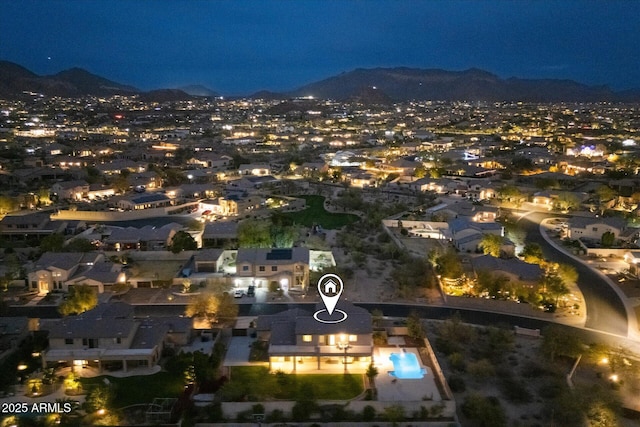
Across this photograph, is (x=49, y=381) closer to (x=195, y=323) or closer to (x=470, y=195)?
(x=195, y=323)

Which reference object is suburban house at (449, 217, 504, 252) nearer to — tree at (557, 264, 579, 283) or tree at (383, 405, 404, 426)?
tree at (557, 264, 579, 283)

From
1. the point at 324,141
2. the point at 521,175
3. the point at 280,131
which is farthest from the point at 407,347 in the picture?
the point at 280,131

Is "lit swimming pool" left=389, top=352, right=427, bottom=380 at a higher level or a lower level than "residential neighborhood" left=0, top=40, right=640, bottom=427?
lower

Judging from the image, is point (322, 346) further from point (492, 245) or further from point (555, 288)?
point (492, 245)

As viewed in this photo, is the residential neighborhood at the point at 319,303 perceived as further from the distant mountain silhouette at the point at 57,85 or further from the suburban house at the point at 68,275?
the distant mountain silhouette at the point at 57,85

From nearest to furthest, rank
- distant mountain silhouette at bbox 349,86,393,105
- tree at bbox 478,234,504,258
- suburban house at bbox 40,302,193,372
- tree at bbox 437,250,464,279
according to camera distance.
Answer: suburban house at bbox 40,302,193,372 → tree at bbox 437,250,464,279 → tree at bbox 478,234,504,258 → distant mountain silhouette at bbox 349,86,393,105

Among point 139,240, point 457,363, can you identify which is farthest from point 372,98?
point 457,363

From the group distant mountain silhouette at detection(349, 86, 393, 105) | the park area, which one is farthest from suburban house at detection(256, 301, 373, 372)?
distant mountain silhouette at detection(349, 86, 393, 105)
